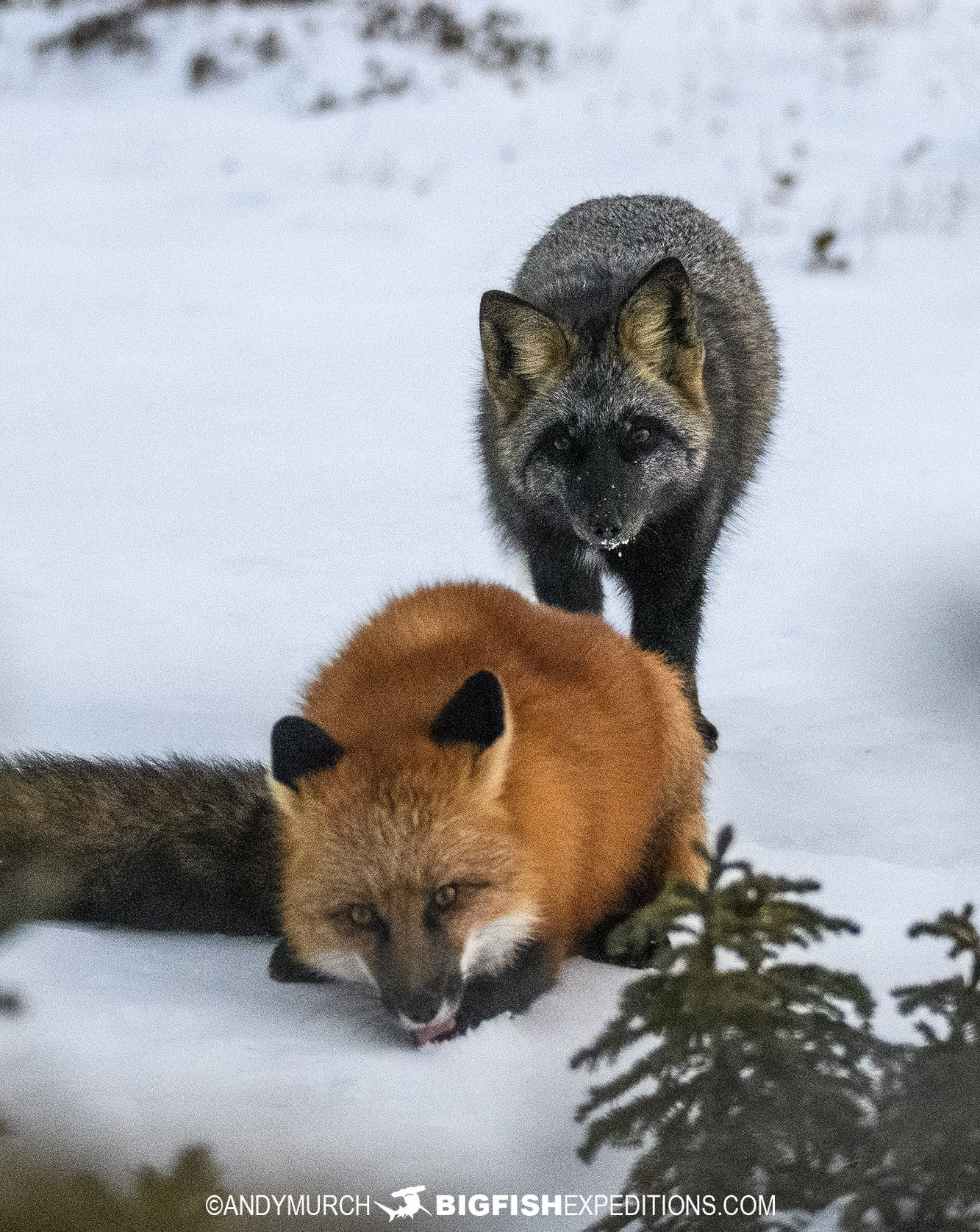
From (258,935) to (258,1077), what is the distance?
2.80ft

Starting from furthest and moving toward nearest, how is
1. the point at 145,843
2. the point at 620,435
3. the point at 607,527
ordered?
1. the point at 620,435
2. the point at 607,527
3. the point at 145,843

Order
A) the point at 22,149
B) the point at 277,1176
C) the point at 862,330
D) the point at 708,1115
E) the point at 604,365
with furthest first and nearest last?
the point at 22,149 → the point at 862,330 → the point at 604,365 → the point at 277,1176 → the point at 708,1115

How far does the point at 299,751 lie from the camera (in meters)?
3.01

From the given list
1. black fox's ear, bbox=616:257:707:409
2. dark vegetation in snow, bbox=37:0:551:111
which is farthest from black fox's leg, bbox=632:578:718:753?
dark vegetation in snow, bbox=37:0:551:111

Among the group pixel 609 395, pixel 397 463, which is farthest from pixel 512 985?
pixel 397 463

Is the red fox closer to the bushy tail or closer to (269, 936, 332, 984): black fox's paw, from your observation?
(269, 936, 332, 984): black fox's paw

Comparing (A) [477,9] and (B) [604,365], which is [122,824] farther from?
(A) [477,9]

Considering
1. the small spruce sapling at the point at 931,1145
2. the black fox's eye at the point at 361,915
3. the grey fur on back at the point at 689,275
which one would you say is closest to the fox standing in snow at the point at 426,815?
the black fox's eye at the point at 361,915

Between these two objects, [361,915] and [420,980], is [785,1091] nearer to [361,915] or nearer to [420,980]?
[420,980]

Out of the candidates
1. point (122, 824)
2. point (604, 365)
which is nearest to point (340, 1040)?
point (122, 824)

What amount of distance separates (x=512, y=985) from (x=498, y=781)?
512 millimetres

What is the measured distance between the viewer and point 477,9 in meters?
17.7

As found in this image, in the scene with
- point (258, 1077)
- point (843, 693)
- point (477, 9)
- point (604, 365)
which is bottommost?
point (843, 693)

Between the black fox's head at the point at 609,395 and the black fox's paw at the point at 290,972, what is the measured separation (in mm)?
2137
